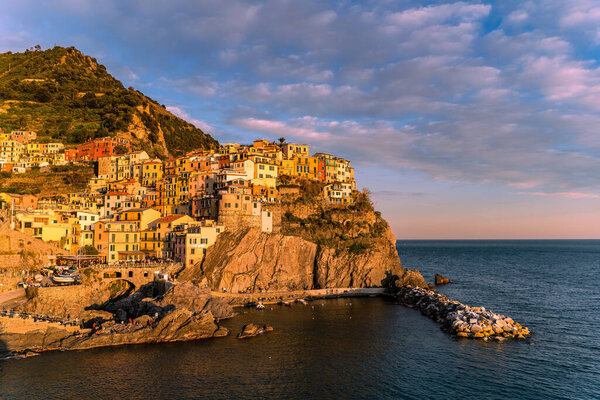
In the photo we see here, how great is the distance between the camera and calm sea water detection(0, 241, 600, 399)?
122ft

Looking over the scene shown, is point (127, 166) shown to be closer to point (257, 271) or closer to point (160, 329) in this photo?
point (257, 271)

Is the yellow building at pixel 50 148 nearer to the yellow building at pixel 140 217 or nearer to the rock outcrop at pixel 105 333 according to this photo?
the yellow building at pixel 140 217

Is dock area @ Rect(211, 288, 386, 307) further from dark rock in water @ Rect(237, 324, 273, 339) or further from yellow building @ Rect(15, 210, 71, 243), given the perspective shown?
yellow building @ Rect(15, 210, 71, 243)

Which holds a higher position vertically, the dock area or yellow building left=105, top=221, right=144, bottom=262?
yellow building left=105, top=221, right=144, bottom=262

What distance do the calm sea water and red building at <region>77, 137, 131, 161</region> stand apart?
8417 centimetres

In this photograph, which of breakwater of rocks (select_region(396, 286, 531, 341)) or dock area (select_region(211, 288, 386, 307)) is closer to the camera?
breakwater of rocks (select_region(396, 286, 531, 341))

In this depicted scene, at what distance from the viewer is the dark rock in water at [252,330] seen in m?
53.2

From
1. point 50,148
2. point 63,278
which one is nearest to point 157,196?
point 63,278

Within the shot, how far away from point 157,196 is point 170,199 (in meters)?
4.68

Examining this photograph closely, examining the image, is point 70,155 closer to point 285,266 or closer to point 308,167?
point 308,167

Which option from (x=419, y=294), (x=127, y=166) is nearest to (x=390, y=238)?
(x=419, y=294)

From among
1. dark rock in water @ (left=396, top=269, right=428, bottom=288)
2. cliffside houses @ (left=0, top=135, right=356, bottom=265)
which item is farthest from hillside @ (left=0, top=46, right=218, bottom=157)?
dark rock in water @ (left=396, top=269, right=428, bottom=288)

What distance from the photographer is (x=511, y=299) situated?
264 feet

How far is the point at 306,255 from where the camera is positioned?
86.9m
